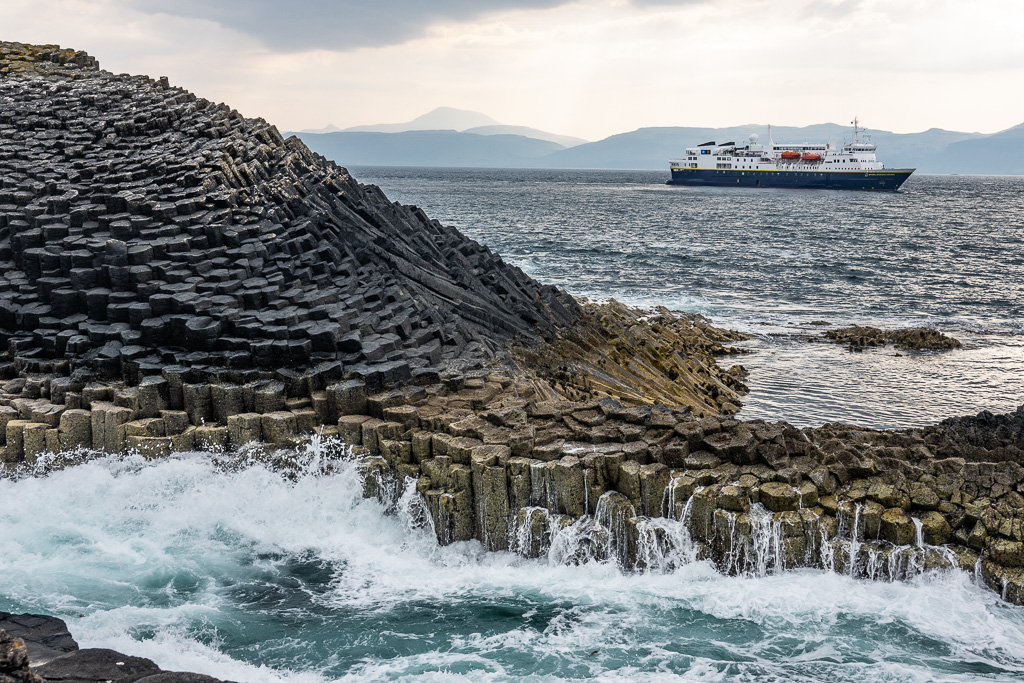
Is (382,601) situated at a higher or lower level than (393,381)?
lower


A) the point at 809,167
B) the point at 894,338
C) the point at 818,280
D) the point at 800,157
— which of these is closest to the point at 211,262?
the point at 894,338

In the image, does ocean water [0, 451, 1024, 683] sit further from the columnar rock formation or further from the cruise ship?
the cruise ship

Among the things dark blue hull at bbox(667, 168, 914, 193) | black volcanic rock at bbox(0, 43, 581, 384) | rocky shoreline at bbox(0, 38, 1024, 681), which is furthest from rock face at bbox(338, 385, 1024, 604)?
dark blue hull at bbox(667, 168, 914, 193)

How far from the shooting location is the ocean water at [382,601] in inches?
354

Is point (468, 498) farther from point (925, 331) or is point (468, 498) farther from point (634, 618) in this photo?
point (925, 331)

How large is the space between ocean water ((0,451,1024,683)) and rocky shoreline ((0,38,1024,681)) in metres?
0.36

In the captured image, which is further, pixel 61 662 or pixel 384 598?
pixel 384 598

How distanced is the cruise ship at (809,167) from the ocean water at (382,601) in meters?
118

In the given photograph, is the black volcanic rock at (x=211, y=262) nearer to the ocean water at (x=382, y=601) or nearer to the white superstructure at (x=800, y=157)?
the ocean water at (x=382, y=601)

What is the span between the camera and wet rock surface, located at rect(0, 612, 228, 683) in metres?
6.51

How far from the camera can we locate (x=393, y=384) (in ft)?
43.1

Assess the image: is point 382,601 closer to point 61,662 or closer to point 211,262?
point 61,662

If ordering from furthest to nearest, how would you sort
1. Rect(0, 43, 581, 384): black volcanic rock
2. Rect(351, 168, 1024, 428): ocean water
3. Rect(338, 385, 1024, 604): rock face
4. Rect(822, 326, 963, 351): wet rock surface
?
1. Rect(822, 326, 963, 351): wet rock surface
2. Rect(351, 168, 1024, 428): ocean water
3. Rect(0, 43, 581, 384): black volcanic rock
4. Rect(338, 385, 1024, 604): rock face

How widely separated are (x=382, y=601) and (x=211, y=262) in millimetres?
7685
